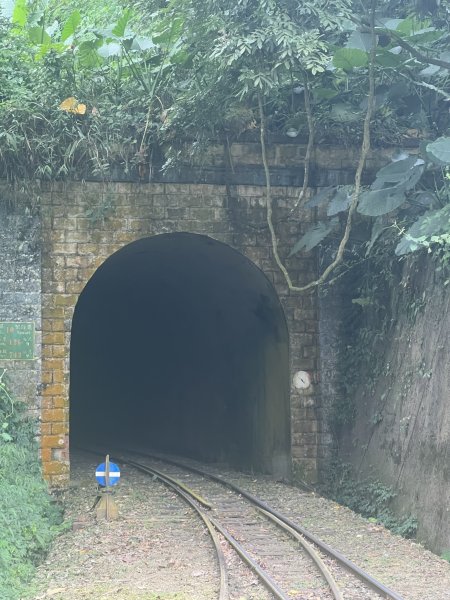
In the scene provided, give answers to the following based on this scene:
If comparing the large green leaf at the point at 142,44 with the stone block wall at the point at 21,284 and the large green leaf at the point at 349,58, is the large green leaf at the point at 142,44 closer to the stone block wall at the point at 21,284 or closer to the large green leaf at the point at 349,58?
the stone block wall at the point at 21,284

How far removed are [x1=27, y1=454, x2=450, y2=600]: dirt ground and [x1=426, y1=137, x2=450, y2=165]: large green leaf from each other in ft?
12.4

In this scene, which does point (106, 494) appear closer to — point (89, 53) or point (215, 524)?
point (215, 524)

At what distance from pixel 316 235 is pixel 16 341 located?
3.90 metres

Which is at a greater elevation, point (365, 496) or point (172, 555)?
point (365, 496)

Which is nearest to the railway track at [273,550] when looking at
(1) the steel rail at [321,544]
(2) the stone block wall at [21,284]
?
(1) the steel rail at [321,544]

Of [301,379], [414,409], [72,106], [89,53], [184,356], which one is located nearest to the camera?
[414,409]

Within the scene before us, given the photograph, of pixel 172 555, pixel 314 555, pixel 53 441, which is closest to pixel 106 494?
pixel 53 441

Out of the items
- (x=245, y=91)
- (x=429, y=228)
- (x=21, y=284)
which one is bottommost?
(x=21, y=284)

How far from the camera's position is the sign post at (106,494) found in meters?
8.81

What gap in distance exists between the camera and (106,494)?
889 centimetres

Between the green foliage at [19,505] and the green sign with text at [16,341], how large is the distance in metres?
0.28

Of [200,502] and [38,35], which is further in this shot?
[38,35]

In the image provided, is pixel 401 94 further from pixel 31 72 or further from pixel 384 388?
pixel 31 72

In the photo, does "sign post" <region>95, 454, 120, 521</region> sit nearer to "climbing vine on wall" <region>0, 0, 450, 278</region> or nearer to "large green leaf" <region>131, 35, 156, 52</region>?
"climbing vine on wall" <region>0, 0, 450, 278</region>
